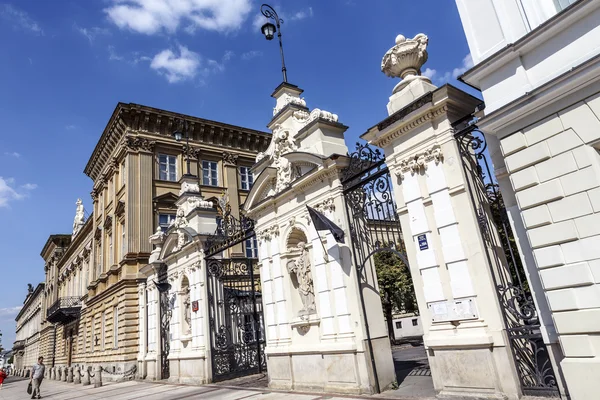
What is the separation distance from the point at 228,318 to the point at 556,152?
11669 millimetres

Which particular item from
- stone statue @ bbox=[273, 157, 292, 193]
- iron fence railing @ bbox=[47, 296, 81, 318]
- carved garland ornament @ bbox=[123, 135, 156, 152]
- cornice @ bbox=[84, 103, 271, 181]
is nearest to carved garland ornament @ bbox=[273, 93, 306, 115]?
stone statue @ bbox=[273, 157, 292, 193]

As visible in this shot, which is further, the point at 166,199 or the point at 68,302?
the point at 68,302

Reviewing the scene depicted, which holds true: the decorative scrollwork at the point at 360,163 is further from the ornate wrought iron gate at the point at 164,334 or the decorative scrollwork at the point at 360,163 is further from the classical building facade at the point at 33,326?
the classical building facade at the point at 33,326

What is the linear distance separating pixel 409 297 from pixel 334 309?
55.9 feet

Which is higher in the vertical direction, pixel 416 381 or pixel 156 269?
pixel 156 269

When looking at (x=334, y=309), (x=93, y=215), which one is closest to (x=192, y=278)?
(x=334, y=309)

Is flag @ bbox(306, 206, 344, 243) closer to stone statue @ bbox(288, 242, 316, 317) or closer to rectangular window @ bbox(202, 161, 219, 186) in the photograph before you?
stone statue @ bbox(288, 242, 316, 317)

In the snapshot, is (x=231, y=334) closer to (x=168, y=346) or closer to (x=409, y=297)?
(x=168, y=346)

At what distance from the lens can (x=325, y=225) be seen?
8.71 m

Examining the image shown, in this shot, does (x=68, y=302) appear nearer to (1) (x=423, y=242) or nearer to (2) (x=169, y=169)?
(2) (x=169, y=169)

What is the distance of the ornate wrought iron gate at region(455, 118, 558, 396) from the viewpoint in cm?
593

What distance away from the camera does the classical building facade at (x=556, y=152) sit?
16.3ft

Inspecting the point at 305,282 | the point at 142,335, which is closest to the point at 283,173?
the point at 305,282

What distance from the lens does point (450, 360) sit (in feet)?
21.8
